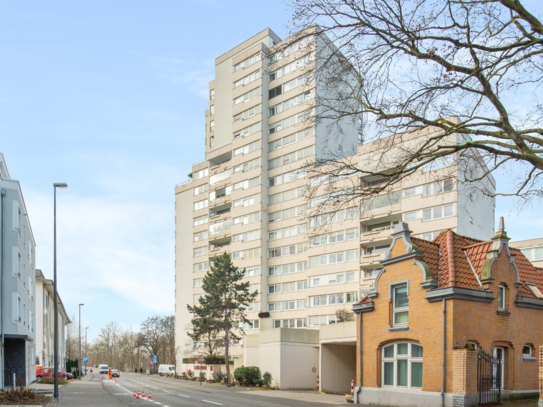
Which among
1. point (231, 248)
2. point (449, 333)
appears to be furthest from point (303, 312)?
point (449, 333)

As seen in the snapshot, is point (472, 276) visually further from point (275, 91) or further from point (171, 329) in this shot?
point (171, 329)

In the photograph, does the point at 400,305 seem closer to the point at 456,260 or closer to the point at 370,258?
the point at 456,260

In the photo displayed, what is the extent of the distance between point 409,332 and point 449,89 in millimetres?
11965

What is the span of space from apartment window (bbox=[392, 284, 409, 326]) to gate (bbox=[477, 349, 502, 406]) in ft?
11.0

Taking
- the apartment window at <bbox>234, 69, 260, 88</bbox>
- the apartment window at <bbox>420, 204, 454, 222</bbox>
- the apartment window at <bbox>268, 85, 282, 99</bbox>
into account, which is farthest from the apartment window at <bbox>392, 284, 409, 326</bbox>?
the apartment window at <bbox>234, 69, 260, 88</bbox>

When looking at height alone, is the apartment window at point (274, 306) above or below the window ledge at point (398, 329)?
below

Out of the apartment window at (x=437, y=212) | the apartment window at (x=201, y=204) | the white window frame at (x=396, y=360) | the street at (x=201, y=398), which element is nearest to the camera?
the white window frame at (x=396, y=360)

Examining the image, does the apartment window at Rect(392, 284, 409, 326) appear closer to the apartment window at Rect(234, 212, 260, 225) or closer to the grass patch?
the grass patch

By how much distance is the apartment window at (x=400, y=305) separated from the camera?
72.4 feet

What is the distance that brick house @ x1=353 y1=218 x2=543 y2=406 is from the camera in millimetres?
19578

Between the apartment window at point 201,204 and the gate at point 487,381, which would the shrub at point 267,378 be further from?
the apartment window at point 201,204

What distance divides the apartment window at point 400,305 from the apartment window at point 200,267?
5371cm

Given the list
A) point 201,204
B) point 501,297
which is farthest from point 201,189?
point 501,297

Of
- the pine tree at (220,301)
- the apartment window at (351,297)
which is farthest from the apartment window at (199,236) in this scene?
the apartment window at (351,297)
